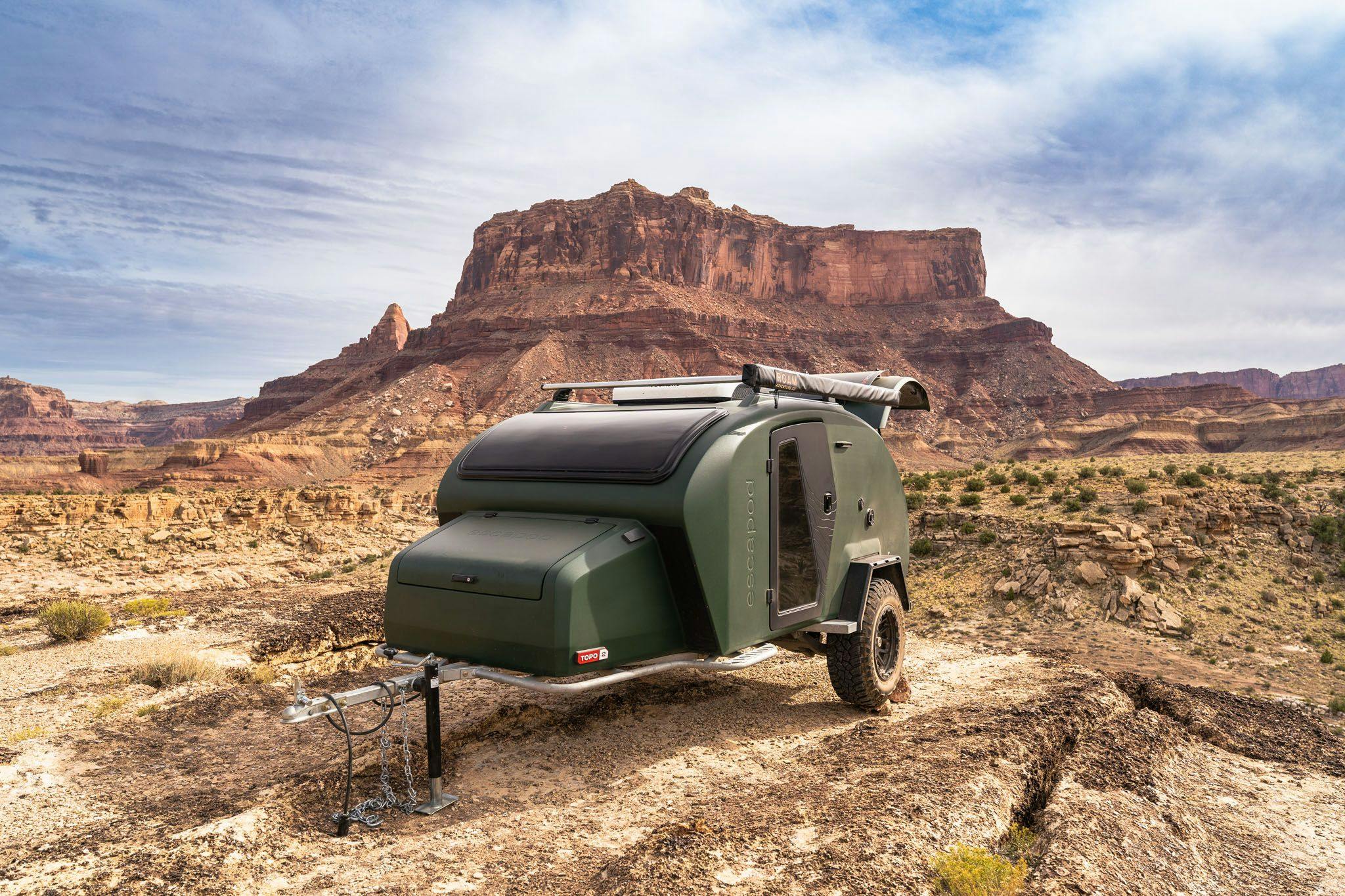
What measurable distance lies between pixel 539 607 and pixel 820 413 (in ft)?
10.2

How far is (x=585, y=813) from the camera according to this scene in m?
4.99

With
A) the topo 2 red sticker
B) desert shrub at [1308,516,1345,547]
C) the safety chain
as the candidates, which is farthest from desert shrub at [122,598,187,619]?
desert shrub at [1308,516,1345,547]

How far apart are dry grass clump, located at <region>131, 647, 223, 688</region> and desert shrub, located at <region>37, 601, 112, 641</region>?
93.0 inches

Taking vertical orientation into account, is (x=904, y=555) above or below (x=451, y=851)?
above

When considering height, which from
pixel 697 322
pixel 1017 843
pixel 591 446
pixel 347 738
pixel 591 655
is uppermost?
pixel 697 322

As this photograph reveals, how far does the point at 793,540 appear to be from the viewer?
630 centimetres

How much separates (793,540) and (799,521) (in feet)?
0.57

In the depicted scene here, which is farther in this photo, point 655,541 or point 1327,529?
point 1327,529

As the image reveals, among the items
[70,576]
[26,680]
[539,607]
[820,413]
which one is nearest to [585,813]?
[539,607]

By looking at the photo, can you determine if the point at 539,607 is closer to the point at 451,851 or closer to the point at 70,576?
the point at 451,851

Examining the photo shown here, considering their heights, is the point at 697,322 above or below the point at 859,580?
above

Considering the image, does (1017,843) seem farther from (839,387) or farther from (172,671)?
(172,671)

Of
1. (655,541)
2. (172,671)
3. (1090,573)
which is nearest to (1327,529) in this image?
(1090,573)

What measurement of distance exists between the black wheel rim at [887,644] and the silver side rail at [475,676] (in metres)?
1.82
